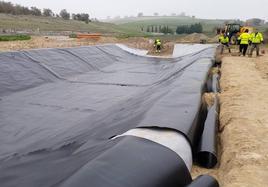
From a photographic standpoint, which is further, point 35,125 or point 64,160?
point 35,125

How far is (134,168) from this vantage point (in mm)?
2072

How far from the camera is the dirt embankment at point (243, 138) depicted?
8.22 feet

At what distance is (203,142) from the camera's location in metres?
3.26

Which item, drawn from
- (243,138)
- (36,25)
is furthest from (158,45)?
(36,25)

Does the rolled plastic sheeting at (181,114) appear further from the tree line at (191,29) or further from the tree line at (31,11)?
the tree line at (31,11)

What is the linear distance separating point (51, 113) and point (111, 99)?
4.28 ft

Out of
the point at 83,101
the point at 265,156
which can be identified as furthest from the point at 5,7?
the point at 265,156

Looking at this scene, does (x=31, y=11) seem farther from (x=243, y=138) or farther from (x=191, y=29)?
(x=243, y=138)

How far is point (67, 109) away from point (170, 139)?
259cm

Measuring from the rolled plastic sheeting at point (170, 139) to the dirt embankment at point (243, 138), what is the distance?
36 centimetres

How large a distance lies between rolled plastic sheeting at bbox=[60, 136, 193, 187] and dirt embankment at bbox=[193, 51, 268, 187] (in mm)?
513

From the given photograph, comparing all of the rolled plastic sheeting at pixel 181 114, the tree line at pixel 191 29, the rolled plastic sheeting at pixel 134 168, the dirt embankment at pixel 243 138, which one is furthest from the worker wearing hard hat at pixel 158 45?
the tree line at pixel 191 29

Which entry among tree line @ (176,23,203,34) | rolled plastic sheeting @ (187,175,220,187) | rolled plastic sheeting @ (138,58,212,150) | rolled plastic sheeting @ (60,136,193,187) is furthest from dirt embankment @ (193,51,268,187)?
tree line @ (176,23,203,34)

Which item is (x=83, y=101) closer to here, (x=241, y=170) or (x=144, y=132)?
(x=144, y=132)
